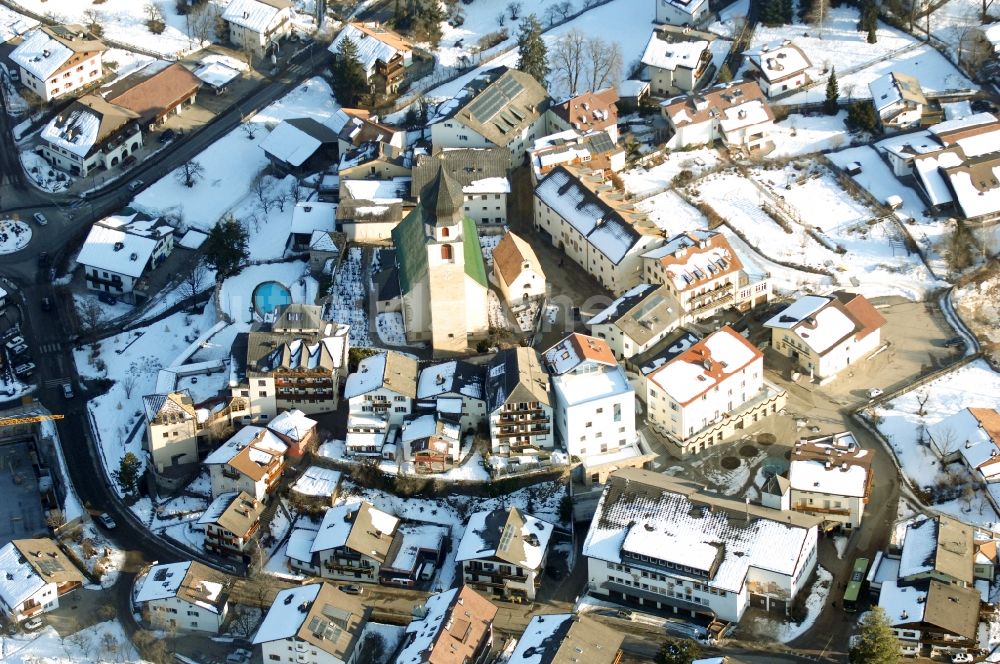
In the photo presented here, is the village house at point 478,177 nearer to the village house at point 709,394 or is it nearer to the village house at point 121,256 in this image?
the village house at point 121,256

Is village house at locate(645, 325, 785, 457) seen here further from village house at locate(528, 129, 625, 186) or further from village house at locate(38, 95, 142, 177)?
village house at locate(38, 95, 142, 177)

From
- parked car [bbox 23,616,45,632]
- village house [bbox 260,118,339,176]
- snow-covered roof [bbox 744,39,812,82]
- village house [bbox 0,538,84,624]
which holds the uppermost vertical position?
snow-covered roof [bbox 744,39,812,82]

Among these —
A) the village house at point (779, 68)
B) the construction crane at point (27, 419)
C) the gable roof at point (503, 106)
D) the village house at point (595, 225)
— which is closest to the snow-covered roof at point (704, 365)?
the village house at point (595, 225)

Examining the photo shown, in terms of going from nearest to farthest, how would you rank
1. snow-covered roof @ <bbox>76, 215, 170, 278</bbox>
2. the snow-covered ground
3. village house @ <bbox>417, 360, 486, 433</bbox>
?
the snow-covered ground, village house @ <bbox>417, 360, 486, 433</bbox>, snow-covered roof @ <bbox>76, 215, 170, 278</bbox>

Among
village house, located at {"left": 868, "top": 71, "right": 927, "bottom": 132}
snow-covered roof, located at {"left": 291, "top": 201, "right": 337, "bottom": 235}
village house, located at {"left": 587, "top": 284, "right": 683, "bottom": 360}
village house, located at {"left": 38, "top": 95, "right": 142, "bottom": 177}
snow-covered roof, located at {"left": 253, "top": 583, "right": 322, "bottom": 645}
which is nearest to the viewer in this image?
snow-covered roof, located at {"left": 253, "top": 583, "right": 322, "bottom": 645}

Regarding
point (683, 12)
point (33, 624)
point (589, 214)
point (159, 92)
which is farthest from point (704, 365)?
point (159, 92)

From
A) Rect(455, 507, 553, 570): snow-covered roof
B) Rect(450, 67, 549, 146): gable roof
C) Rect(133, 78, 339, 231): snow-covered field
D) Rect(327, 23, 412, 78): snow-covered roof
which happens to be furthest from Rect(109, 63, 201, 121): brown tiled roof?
Rect(455, 507, 553, 570): snow-covered roof

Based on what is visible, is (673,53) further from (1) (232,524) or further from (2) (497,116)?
(1) (232,524)
